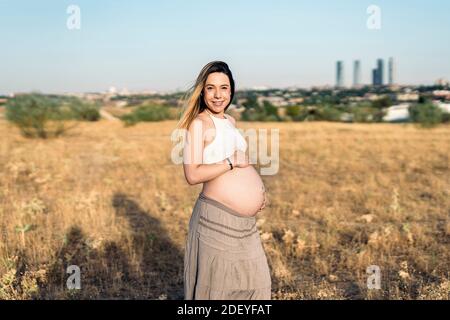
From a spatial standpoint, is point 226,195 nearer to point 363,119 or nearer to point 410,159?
point 410,159

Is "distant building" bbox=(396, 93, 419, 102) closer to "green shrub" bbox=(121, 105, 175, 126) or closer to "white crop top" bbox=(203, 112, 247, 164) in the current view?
"green shrub" bbox=(121, 105, 175, 126)

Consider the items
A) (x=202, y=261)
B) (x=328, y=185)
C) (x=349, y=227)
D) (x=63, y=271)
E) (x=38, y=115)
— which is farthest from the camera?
(x=38, y=115)

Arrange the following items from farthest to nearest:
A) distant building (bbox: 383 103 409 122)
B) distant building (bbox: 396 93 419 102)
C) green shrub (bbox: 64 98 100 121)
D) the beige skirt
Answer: distant building (bbox: 383 103 409 122), distant building (bbox: 396 93 419 102), green shrub (bbox: 64 98 100 121), the beige skirt

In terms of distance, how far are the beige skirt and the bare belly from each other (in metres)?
0.04

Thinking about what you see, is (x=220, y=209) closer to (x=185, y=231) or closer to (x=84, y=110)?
(x=185, y=231)

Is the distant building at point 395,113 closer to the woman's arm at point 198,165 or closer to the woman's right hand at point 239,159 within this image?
the woman's right hand at point 239,159

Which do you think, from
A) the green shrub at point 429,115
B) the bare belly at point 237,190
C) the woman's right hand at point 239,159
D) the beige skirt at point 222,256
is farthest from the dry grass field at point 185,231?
the green shrub at point 429,115

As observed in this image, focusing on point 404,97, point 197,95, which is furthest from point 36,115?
point 404,97

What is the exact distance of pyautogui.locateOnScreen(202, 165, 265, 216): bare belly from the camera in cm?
306

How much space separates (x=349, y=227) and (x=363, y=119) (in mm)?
41053

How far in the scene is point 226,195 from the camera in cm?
307

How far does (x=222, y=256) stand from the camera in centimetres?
305

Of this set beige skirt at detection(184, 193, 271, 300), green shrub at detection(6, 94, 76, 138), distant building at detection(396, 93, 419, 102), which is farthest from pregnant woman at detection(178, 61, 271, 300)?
distant building at detection(396, 93, 419, 102)
